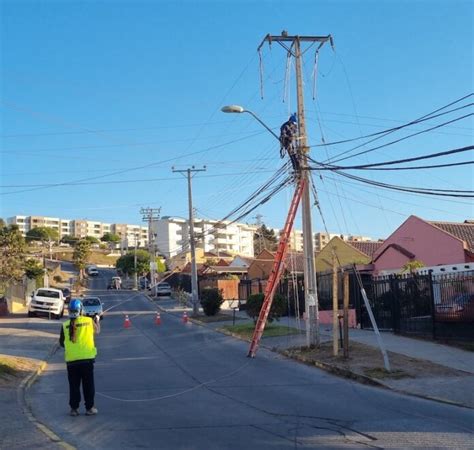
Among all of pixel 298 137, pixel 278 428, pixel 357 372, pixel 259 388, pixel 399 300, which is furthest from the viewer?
pixel 399 300

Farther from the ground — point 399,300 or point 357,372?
point 399,300

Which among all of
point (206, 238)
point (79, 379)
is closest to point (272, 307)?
point (79, 379)

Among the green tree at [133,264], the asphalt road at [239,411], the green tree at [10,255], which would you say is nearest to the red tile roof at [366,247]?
the green tree at [10,255]

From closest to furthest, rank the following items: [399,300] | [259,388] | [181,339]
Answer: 1. [259,388]
2. [399,300]
3. [181,339]

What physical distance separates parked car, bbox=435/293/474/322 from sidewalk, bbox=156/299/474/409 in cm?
84

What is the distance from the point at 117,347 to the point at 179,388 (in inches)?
387

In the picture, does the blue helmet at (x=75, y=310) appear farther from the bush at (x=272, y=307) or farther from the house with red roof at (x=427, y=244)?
the house with red roof at (x=427, y=244)

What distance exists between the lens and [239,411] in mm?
9602

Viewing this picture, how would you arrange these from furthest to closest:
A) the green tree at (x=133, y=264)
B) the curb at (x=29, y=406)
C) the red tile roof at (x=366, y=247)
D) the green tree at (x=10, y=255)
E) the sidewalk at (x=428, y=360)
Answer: the green tree at (x=133, y=264) → the red tile roof at (x=366, y=247) → the green tree at (x=10, y=255) → the sidewalk at (x=428, y=360) → the curb at (x=29, y=406)

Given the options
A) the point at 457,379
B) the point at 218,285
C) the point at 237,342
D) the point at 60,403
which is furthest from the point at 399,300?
the point at 218,285

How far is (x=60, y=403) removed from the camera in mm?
10578

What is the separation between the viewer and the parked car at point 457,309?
17094mm

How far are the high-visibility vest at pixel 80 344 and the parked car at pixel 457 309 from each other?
37.4ft

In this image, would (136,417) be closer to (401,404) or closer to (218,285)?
(401,404)
